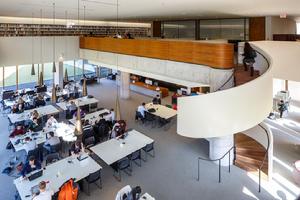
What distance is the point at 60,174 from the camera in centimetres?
747

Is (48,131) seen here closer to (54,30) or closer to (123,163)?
(123,163)

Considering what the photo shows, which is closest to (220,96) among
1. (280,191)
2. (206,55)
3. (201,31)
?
(206,55)

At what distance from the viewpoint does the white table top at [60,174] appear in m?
6.84

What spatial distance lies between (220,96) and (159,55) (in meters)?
6.46

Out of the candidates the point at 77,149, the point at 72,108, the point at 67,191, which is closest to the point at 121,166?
the point at 77,149

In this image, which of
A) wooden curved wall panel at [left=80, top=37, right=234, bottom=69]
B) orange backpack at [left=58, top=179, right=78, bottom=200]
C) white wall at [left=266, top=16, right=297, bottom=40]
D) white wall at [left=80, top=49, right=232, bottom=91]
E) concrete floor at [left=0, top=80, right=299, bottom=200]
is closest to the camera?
orange backpack at [left=58, top=179, right=78, bottom=200]

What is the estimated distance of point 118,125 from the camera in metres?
10.8

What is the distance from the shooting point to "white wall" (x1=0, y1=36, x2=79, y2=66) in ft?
49.3

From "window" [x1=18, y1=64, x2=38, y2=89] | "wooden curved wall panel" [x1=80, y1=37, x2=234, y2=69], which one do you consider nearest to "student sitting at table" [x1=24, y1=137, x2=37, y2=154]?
"wooden curved wall panel" [x1=80, y1=37, x2=234, y2=69]

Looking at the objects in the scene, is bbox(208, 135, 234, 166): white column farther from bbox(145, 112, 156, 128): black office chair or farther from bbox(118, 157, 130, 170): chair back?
bbox(145, 112, 156, 128): black office chair

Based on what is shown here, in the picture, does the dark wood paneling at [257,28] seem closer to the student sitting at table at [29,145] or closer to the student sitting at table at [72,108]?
the student sitting at table at [72,108]

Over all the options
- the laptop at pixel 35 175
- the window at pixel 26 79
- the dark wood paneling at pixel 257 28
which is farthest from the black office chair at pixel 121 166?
the window at pixel 26 79

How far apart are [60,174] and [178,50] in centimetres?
677

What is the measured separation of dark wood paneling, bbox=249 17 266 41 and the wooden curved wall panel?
7232mm
